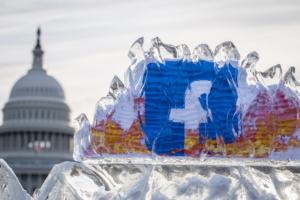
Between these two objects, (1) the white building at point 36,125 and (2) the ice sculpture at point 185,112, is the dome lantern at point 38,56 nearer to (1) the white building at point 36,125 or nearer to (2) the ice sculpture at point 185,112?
(1) the white building at point 36,125

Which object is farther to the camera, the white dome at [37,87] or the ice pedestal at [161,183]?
the white dome at [37,87]

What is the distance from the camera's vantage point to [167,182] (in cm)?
820

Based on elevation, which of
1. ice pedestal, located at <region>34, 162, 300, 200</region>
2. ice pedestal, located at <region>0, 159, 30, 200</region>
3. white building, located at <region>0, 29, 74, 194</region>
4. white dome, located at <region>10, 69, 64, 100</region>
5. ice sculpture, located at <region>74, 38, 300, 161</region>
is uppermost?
ice sculpture, located at <region>74, 38, 300, 161</region>

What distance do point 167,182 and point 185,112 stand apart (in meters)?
0.96

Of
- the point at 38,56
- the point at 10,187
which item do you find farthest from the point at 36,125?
the point at 10,187

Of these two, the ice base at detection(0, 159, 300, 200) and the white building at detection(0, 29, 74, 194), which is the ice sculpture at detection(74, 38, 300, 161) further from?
the white building at detection(0, 29, 74, 194)

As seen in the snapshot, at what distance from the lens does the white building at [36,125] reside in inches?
3108

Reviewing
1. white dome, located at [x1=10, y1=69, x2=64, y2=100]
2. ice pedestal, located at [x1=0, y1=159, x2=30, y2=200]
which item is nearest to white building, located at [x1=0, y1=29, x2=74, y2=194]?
white dome, located at [x1=10, y1=69, x2=64, y2=100]

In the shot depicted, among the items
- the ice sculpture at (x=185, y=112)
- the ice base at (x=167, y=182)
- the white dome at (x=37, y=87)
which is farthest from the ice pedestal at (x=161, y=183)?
the white dome at (x=37, y=87)

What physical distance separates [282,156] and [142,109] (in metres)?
2.04

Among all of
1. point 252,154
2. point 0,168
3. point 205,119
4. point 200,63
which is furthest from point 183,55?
point 0,168

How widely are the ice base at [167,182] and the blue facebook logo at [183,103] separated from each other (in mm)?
323

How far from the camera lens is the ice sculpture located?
838cm

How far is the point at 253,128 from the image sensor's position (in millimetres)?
8547
